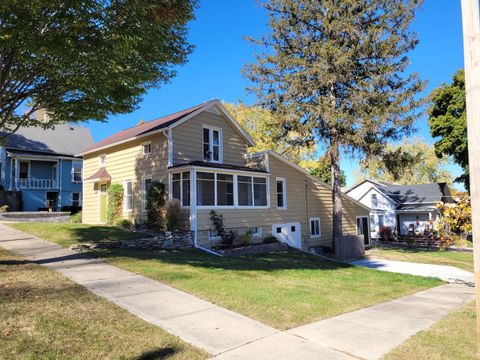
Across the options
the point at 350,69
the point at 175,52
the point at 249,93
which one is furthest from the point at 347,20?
the point at 175,52

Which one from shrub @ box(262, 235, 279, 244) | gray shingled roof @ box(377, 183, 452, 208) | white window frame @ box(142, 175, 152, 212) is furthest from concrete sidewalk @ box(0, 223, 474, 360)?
gray shingled roof @ box(377, 183, 452, 208)

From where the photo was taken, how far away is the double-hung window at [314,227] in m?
23.0

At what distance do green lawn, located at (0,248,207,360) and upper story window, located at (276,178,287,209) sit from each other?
47.3 ft

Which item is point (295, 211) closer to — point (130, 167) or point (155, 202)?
point (155, 202)

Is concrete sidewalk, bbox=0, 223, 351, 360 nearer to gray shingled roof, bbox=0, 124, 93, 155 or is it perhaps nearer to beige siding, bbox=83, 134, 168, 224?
beige siding, bbox=83, 134, 168, 224

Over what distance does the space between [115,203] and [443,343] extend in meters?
17.5

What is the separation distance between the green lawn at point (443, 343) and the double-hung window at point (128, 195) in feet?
52.4

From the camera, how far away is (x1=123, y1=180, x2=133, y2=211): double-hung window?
19.4m

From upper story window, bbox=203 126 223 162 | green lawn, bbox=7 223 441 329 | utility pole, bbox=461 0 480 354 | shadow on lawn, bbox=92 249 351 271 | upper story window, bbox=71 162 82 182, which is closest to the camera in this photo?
utility pole, bbox=461 0 480 354

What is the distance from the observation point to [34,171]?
3036cm

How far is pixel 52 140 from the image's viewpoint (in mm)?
32969

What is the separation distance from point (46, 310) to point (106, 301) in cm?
107

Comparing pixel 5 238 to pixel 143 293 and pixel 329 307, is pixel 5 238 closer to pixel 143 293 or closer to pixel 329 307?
pixel 143 293

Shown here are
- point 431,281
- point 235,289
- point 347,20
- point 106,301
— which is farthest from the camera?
point 347,20
